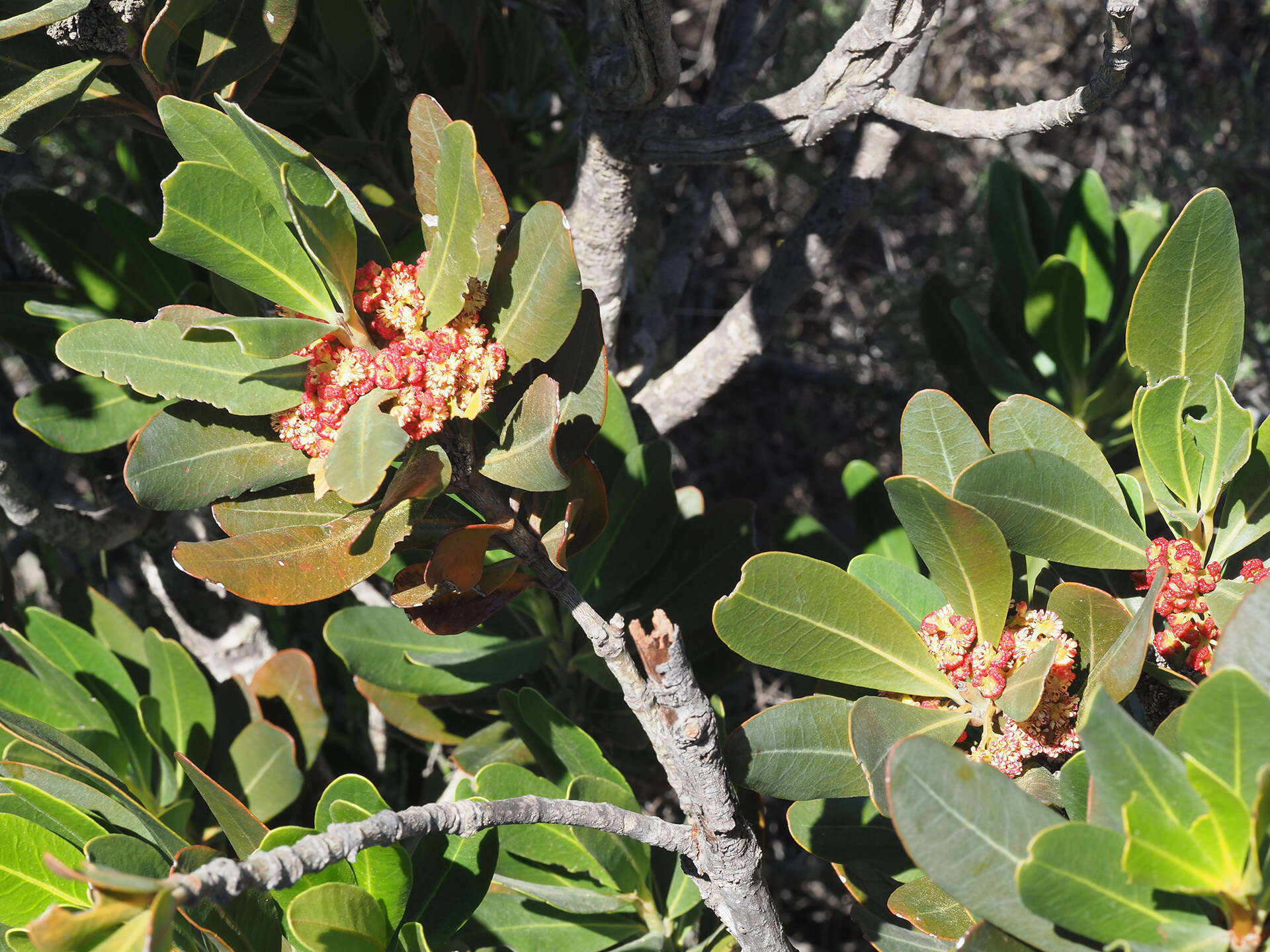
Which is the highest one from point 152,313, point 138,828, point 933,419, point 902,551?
point 152,313

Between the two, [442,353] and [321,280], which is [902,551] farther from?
[321,280]

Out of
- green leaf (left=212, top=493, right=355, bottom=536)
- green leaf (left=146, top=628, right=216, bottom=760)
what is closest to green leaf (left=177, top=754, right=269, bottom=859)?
green leaf (left=212, top=493, right=355, bottom=536)

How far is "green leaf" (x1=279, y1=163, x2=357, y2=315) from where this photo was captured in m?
0.86

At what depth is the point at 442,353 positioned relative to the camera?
39.4 inches

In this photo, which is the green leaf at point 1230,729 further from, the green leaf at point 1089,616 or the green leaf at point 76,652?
the green leaf at point 76,652

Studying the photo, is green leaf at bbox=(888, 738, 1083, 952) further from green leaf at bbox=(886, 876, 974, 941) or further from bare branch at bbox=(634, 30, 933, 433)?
bare branch at bbox=(634, 30, 933, 433)

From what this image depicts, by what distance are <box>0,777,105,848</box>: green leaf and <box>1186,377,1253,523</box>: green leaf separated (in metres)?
1.40

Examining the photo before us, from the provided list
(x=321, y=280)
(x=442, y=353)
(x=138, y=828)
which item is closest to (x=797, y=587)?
(x=442, y=353)

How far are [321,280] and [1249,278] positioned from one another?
2.75 metres

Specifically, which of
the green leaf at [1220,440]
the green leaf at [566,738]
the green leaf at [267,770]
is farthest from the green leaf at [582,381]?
the green leaf at [267,770]

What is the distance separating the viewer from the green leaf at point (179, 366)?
1.00 meters

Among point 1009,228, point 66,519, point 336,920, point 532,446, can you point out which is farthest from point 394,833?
point 1009,228

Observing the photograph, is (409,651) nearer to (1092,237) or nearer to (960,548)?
(960,548)

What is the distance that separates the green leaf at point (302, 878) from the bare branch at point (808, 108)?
1.04 meters
